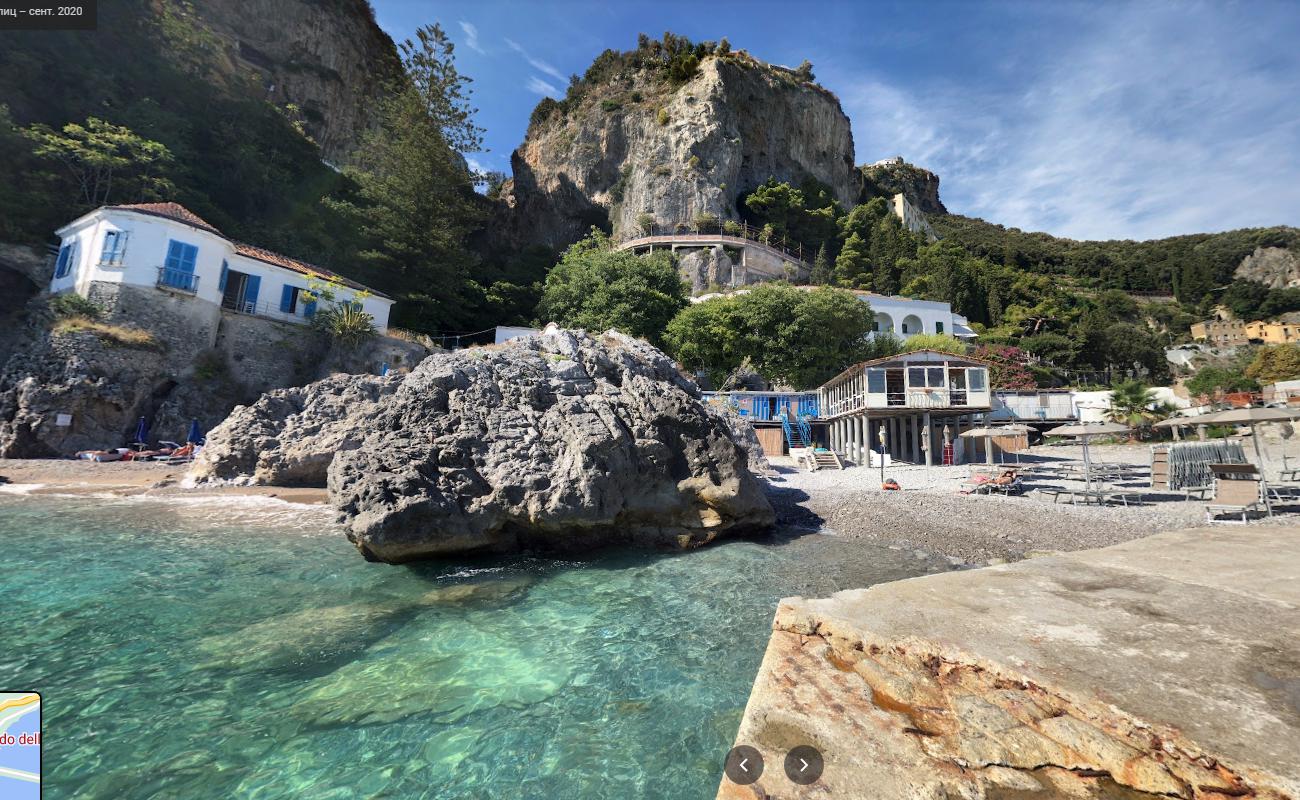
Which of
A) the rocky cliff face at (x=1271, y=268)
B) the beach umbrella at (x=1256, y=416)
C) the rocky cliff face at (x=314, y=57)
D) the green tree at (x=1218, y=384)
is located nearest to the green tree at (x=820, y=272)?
the green tree at (x=1218, y=384)

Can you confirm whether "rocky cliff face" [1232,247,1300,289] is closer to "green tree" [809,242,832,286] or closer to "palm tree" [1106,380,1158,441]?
"green tree" [809,242,832,286]

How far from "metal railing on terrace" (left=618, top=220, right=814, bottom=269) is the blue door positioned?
29.8 meters

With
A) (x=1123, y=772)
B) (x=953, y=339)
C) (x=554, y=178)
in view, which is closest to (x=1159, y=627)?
(x=1123, y=772)

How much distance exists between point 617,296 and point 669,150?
25645 millimetres

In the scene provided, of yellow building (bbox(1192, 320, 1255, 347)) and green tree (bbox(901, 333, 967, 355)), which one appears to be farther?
yellow building (bbox(1192, 320, 1255, 347))

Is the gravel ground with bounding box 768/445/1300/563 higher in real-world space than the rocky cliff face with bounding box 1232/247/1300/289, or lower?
lower

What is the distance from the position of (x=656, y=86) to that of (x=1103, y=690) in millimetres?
64962

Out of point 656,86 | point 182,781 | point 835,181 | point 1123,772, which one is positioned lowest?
point 182,781

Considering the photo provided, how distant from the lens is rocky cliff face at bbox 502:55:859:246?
50.3 m

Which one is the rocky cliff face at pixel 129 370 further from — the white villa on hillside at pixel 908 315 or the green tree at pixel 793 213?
the green tree at pixel 793 213

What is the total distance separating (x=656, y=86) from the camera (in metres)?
56.1

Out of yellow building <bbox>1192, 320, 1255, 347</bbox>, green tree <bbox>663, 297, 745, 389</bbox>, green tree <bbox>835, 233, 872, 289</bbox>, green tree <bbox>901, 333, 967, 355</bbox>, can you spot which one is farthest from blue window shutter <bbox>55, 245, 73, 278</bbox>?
yellow building <bbox>1192, 320, 1255, 347</bbox>

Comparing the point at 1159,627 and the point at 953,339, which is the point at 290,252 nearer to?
the point at 1159,627

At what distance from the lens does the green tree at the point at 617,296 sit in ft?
110
